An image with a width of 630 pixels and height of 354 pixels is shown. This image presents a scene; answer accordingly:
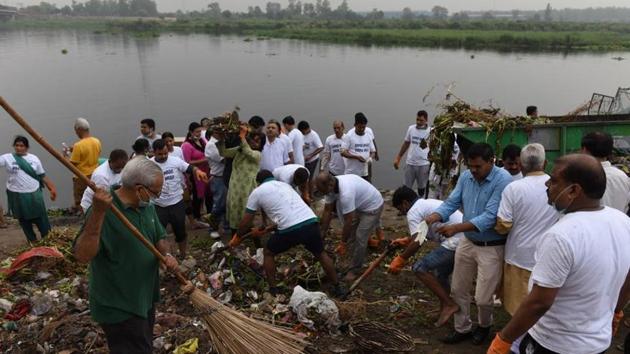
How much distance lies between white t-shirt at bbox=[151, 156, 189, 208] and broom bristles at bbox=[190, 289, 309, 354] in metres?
2.69

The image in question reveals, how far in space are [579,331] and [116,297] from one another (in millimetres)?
2721

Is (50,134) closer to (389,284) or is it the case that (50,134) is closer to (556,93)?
(389,284)

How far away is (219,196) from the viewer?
24.7 ft

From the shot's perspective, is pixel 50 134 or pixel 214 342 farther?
pixel 50 134

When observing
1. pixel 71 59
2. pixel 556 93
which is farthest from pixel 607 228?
pixel 71 59

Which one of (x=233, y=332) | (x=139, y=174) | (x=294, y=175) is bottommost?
(x=233, y=332)

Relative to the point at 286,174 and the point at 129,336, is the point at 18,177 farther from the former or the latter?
the point at 129,336

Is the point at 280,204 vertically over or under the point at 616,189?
under

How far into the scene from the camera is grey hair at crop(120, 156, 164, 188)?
3.22 meters

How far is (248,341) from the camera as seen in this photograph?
394 centimetres

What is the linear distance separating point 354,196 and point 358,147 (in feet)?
9.05

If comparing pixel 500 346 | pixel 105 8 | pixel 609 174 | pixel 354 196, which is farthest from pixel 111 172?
pixel 105 8

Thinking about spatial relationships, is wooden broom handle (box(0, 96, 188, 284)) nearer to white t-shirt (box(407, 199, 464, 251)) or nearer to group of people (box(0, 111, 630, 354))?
group of people (box(0, 111, 630, 354))

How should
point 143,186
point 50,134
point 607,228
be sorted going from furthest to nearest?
point 50,134
point 143,186
point 607,228
